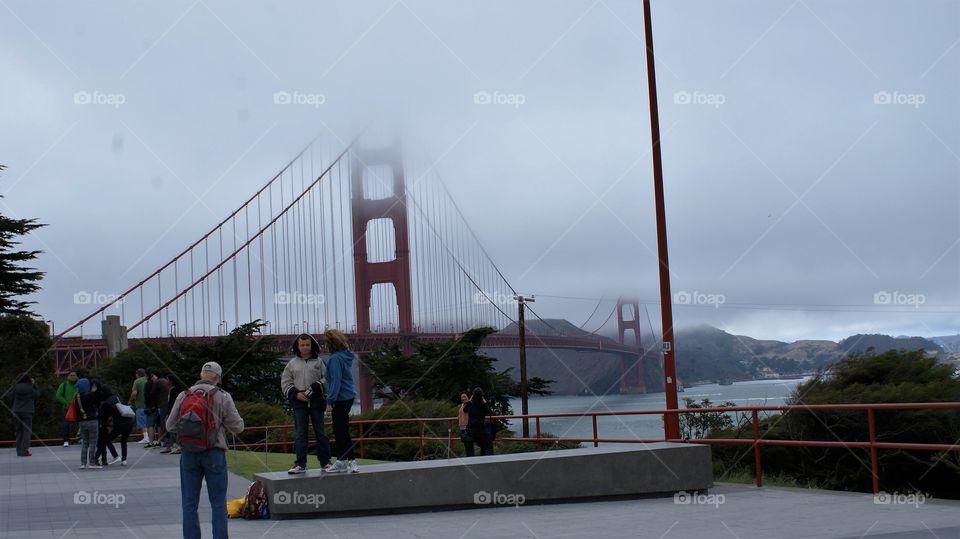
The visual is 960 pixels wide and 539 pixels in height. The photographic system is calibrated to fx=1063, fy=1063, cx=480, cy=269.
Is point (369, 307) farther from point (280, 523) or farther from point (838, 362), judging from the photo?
point (280, 523)

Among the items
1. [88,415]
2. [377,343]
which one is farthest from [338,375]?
[377,343]

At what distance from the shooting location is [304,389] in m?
10.5

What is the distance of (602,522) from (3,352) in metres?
35.9

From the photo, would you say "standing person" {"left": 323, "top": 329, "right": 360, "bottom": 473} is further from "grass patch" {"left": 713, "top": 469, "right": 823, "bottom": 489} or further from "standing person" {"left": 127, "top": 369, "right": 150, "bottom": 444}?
"standing person" {"left": 127, "top": 369, "right": 150, "bottom": 444}

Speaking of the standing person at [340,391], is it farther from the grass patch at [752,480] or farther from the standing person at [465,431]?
the standing person at [465,431]

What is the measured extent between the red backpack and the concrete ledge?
2061 mm

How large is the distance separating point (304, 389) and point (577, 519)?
2.95m

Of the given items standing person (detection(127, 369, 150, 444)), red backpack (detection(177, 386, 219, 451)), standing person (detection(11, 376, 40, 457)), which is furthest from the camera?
standing person (detection(127, 369, 150, 444))

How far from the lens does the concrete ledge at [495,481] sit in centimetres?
1034

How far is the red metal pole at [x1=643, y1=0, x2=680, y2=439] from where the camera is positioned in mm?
15132

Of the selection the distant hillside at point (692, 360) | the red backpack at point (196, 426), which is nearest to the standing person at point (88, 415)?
the red backpack at point (196, 426)

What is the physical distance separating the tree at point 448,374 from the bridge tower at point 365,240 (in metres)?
5.13

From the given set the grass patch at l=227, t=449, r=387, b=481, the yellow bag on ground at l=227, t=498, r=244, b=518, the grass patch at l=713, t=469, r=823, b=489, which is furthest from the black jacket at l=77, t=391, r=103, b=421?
the grass patch at l=713, t=469, r=823, b=489

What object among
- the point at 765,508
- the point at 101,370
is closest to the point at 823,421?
the point at 765,508
